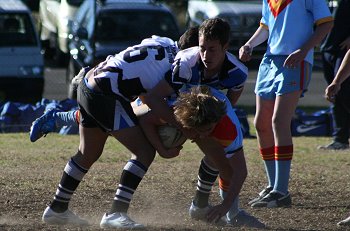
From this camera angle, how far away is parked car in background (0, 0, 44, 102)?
49.4 feet

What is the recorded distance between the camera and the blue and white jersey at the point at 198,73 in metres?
6.43

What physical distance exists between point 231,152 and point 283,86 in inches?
52.7

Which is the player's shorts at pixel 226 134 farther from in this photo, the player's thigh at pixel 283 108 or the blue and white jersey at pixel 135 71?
the player's thigh at pixel 283 108

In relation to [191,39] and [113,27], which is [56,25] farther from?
[191,39]

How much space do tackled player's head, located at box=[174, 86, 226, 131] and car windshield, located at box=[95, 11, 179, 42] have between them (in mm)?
10899

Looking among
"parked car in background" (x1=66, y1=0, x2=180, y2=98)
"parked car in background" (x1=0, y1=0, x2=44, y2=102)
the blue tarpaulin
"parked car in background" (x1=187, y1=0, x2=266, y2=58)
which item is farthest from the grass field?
"parked car in background" (x1=187, y1=0, x2=266, y2=58)

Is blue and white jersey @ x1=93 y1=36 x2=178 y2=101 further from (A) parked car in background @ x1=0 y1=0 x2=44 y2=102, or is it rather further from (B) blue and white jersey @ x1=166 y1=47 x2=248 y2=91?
(A) parked car in background @ x1=0 y1=0 x2=44 y2=102

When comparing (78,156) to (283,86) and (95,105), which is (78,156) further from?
(283,86)

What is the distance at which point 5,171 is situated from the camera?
9.25 m

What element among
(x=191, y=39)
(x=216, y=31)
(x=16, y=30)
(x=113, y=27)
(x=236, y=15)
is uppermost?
(x=216, y=31)

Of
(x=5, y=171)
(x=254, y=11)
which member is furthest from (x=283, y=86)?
(x=254, y=11)

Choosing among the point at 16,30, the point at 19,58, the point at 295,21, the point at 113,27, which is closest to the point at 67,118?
the point at 295,21

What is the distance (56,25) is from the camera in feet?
68.0

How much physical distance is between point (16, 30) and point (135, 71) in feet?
31.1
